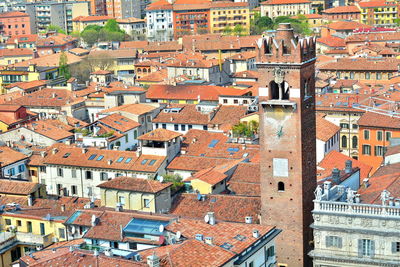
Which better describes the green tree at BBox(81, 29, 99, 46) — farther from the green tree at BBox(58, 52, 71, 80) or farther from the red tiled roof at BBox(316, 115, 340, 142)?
the red tiled roof at BBox(316, 115, 340, 142)

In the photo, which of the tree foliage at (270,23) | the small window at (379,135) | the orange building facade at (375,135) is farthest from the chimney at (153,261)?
the tree foliage at (270,23)

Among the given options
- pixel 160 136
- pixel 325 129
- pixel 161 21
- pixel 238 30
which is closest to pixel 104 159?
pixel 160 136

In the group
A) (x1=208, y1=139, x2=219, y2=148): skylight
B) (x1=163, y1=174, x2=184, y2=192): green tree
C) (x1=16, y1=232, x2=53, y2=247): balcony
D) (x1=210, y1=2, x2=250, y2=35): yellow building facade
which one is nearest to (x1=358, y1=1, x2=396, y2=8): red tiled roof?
(x1=210, y1=2, x2=250, y2=35): yellow building facade

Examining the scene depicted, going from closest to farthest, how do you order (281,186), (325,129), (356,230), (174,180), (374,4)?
(356,230) → (281,186) → (174,180) → (325,129) → (374,4)

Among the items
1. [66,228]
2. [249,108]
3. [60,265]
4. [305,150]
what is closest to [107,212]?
[66,228]

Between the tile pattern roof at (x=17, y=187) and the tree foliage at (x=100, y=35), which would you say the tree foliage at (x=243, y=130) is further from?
the tree foliage at (x=100, y=35)

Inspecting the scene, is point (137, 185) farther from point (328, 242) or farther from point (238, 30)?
point (238, 30)

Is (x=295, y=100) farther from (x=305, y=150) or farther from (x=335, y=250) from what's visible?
(x=335, y=250)
